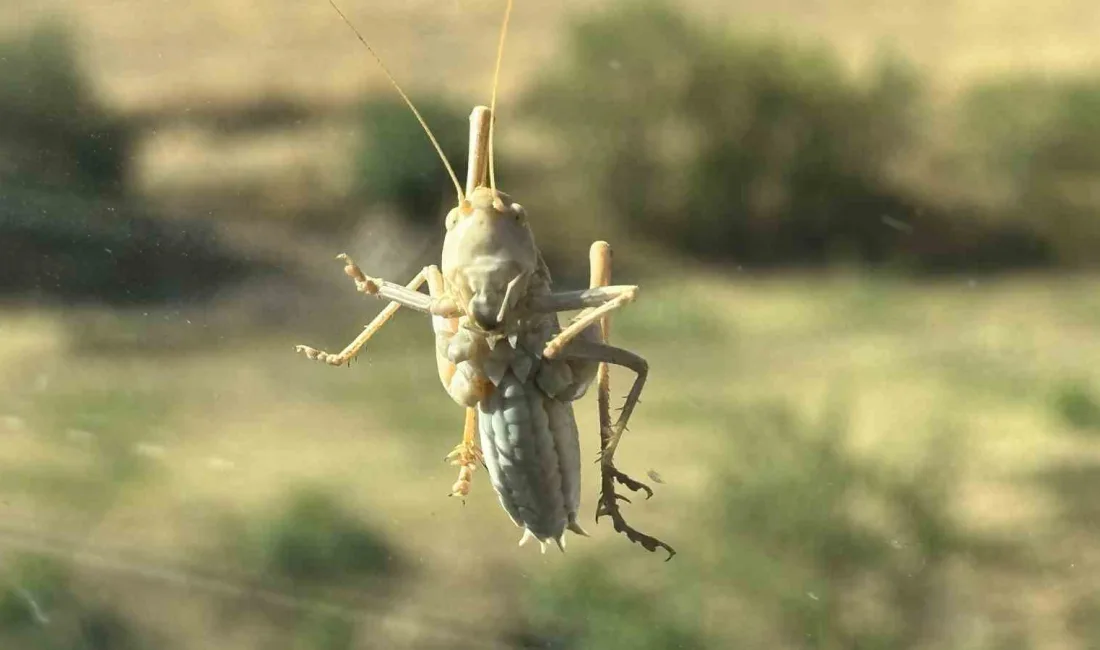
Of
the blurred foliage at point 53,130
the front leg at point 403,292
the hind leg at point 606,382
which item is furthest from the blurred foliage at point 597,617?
the blurred foliage at point 53,130

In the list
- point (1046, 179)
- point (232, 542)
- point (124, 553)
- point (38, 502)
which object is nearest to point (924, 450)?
point (1046, 179)

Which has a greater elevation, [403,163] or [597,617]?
[403,163]

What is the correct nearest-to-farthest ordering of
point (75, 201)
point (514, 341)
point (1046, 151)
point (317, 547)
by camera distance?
point (514, 341)
point (75, 201)
point (317, 547)
point (1046, 151)

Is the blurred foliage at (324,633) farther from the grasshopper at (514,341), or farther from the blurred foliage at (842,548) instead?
the grasshopper at (514,341)

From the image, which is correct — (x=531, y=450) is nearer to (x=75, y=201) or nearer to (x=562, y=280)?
(x=562, y=280)

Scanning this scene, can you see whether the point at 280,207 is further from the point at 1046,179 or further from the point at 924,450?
the point at 1046,179

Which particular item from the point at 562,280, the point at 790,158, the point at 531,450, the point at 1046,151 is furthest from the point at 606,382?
the point at 1046,151
